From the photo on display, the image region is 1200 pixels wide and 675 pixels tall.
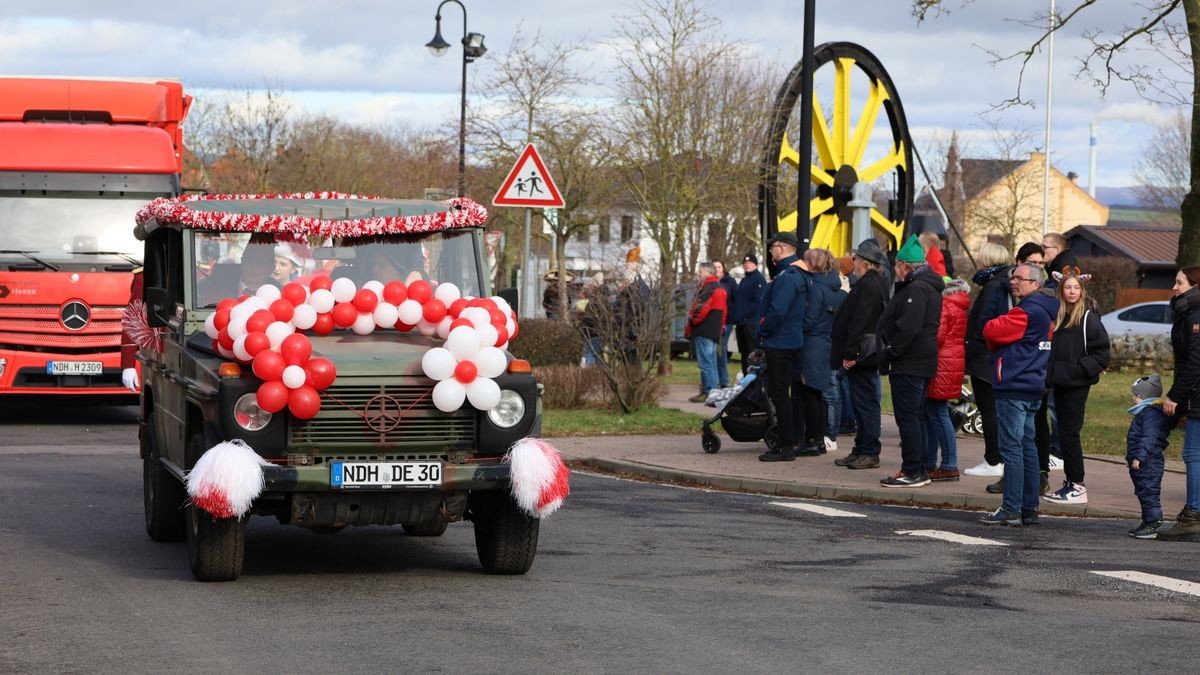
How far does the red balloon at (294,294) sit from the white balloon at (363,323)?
0.32 meters

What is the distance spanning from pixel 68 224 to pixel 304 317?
35.0 ft

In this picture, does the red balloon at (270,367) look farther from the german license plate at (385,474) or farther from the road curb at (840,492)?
the road curb at (840,492)

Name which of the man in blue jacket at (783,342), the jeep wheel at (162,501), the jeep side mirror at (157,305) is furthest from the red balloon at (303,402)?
the man in blue jacket at (783,342)

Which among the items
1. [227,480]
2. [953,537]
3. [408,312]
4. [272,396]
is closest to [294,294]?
[408,312]

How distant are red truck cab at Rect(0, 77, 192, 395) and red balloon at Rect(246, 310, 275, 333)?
10.3 meters

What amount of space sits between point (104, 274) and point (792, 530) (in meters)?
9.81

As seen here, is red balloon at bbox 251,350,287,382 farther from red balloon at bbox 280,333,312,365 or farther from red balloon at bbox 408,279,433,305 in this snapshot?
red balloon at bbox 408,279,433,305

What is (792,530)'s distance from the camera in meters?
11.6

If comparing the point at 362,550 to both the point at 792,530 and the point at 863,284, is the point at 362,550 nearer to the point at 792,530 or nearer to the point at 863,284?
the point at 792,530

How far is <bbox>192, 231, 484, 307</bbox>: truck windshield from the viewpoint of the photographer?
9.83m

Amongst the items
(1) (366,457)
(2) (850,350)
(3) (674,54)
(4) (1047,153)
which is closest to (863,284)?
(2) (850,350)

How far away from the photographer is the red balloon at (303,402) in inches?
332

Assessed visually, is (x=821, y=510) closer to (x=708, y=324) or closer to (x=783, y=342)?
(x=783, y=342)

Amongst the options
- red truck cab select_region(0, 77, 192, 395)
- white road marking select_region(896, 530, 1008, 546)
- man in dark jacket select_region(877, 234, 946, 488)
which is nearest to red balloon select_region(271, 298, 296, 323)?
white road marking select_region(896, 530, 1008, 546)
